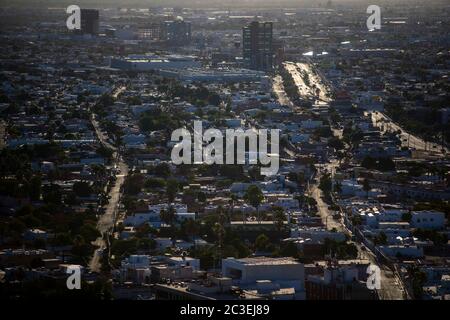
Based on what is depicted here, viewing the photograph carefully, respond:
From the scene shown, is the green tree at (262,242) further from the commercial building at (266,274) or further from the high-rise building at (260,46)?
the high-rise building at (260,46)

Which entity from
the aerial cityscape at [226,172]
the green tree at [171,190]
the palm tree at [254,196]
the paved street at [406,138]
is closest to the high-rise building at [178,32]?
the aerial cityscape at [226,172]

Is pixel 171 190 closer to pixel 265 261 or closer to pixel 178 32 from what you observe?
pixel 265 261

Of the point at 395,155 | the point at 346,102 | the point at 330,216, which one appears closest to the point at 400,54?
the point at 346,102

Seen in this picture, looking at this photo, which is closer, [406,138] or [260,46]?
[406,138]

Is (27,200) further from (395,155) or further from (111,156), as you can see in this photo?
(395,155)

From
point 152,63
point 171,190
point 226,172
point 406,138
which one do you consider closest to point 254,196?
point 171,190
